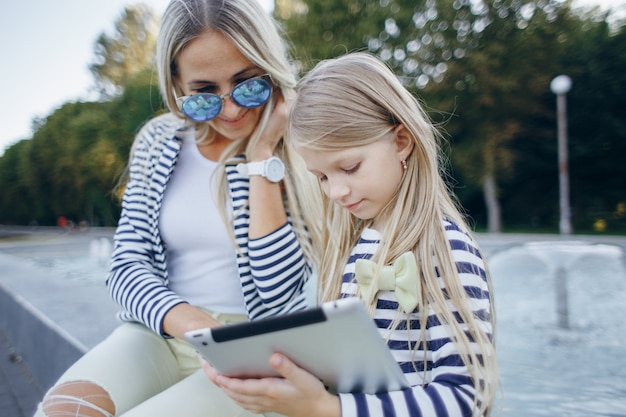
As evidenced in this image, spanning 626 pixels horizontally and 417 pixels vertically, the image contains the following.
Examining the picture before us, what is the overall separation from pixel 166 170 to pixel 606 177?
21109mm

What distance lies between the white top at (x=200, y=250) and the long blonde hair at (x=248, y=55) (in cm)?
7

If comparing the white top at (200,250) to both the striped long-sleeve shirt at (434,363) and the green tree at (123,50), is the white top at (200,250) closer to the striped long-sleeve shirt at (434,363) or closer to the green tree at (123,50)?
the striped long-sleeve shirt at (434,363)

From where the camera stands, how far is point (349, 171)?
127 cm

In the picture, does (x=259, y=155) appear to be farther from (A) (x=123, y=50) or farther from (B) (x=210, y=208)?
(A) (x=123, y=50)

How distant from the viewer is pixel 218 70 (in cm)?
167

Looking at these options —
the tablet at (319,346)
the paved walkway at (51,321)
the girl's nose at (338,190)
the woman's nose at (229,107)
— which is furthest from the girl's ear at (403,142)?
the paved walkway at (51,321)

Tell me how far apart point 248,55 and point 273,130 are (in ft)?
0.84

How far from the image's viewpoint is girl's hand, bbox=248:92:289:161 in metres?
1.75

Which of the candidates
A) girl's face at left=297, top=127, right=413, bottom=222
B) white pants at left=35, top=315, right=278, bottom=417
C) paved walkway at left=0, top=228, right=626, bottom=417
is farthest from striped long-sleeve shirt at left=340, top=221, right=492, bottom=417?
paved walkway at left=0, top=228, right=626, bottom=417

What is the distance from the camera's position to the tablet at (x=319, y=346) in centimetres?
86

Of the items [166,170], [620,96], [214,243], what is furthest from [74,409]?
[620,96]

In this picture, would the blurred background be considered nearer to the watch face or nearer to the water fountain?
the water fountain

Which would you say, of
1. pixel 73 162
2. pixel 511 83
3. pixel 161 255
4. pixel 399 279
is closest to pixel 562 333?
pixel 161 255

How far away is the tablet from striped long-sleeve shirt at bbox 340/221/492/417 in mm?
43
